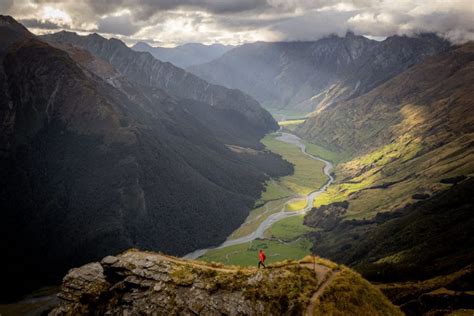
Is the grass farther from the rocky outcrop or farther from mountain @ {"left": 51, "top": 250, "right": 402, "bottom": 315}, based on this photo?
the rocky outcrop

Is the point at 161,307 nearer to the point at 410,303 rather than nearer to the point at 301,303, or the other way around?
the point at 301,303

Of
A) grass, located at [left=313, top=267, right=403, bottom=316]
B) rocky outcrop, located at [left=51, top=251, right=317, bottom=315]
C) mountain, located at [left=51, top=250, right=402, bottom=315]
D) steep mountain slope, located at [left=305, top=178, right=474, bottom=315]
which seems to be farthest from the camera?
steep mountain slope, located at [left=305, top=178, right=474, bottom=315]

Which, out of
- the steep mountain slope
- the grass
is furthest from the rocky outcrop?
the steep mountain slope

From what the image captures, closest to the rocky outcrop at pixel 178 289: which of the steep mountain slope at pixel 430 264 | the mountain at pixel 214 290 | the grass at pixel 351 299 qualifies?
the mountain at pixel 214 290

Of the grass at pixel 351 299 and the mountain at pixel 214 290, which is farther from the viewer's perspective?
the mountain at pixel 214 290

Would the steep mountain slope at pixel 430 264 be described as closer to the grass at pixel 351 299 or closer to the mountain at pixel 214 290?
the grass at pixel 351 299

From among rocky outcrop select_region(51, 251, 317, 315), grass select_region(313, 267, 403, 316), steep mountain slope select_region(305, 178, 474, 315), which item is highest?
rocky outcrop select_region(51, 251, 317, 315)

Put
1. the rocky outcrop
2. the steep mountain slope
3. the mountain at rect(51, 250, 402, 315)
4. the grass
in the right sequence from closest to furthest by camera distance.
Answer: the grass
the mountain at rect(51, 250, 402, 315)
the rocky outcrop
the steep mountain slope

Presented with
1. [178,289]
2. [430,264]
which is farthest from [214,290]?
[430,264]

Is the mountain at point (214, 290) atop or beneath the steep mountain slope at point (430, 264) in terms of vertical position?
atop
